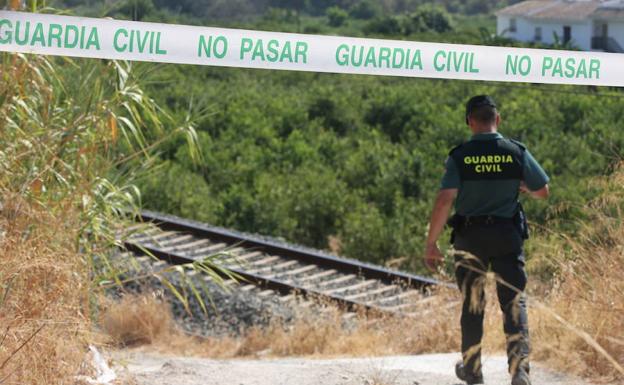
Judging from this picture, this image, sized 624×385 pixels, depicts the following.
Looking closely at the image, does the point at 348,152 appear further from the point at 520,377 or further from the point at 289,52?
the point at 520,377

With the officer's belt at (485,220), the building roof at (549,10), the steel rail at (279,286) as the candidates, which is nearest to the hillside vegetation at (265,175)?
the officer's belt at (485,220)

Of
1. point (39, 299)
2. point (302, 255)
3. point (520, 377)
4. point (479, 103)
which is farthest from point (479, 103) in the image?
point (302, 255)

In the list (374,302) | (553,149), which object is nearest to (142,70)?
(374,302)

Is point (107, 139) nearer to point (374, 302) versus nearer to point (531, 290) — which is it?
point (531, 290)

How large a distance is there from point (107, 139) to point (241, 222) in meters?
9.47

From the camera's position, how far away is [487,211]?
6.31 metres

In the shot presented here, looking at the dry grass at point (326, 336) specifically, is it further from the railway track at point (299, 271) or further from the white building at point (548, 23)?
the white building at point (548, 23)

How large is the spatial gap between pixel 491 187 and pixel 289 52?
1.50 m

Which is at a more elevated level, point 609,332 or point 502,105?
point 502,105

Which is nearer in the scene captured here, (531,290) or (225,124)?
(531,290)

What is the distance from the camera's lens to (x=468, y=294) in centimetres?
652

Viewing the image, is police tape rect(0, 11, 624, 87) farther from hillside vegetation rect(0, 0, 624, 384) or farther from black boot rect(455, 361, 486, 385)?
black boot rect(455, 361, 486, 385)

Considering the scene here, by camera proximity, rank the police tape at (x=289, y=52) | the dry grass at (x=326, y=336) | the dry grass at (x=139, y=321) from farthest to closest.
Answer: the dry grass at (x=139, y=321) < the dry grass at (x=326, y=336) < the police tape at (x=289, y=52)

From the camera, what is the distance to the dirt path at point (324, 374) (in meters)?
6.68
